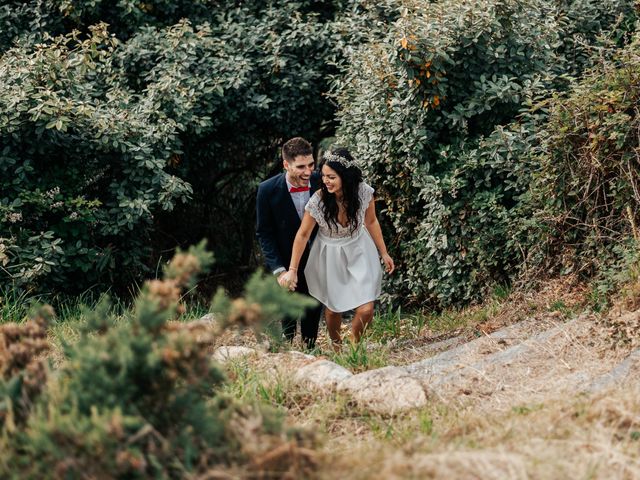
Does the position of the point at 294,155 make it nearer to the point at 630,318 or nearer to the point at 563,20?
the point at 630,318

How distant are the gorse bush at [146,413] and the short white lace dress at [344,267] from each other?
3140 millimetres

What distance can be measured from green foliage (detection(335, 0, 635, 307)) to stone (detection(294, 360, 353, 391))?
8.48 ft

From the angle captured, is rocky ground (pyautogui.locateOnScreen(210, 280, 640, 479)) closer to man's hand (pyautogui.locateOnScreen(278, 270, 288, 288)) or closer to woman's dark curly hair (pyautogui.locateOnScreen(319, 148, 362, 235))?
man's hand (pyautogui.locateOnScreen(278, 270, 288, 288))

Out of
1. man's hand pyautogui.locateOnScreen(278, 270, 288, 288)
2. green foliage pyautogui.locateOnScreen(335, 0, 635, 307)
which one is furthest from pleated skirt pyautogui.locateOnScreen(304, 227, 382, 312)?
green foliage pyautogui.locateOnScreen(335, 0, 635, 307)

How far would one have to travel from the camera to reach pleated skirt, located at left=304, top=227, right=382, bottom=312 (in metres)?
6.47

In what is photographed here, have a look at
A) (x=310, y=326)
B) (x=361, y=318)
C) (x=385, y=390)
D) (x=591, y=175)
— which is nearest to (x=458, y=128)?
(x=591, y=175)

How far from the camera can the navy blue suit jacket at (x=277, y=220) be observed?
6652 millimetres

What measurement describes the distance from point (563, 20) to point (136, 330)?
6.85 meters

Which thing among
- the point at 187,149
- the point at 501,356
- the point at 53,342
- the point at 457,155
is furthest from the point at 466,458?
the point at 187,149

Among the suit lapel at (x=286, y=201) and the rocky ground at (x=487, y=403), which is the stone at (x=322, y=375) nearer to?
the rocky ground at (x=487, y=403)

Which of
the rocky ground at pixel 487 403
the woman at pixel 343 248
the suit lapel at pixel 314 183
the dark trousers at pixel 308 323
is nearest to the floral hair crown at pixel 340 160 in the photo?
the woman at pixel 343 248

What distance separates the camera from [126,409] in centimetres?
300

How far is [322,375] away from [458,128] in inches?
→ 140

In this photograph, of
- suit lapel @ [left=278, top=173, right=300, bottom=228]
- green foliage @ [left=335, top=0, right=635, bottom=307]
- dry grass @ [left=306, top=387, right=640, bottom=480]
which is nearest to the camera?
dry grass @ [left=306, top=387, right=640, bottom=480]
